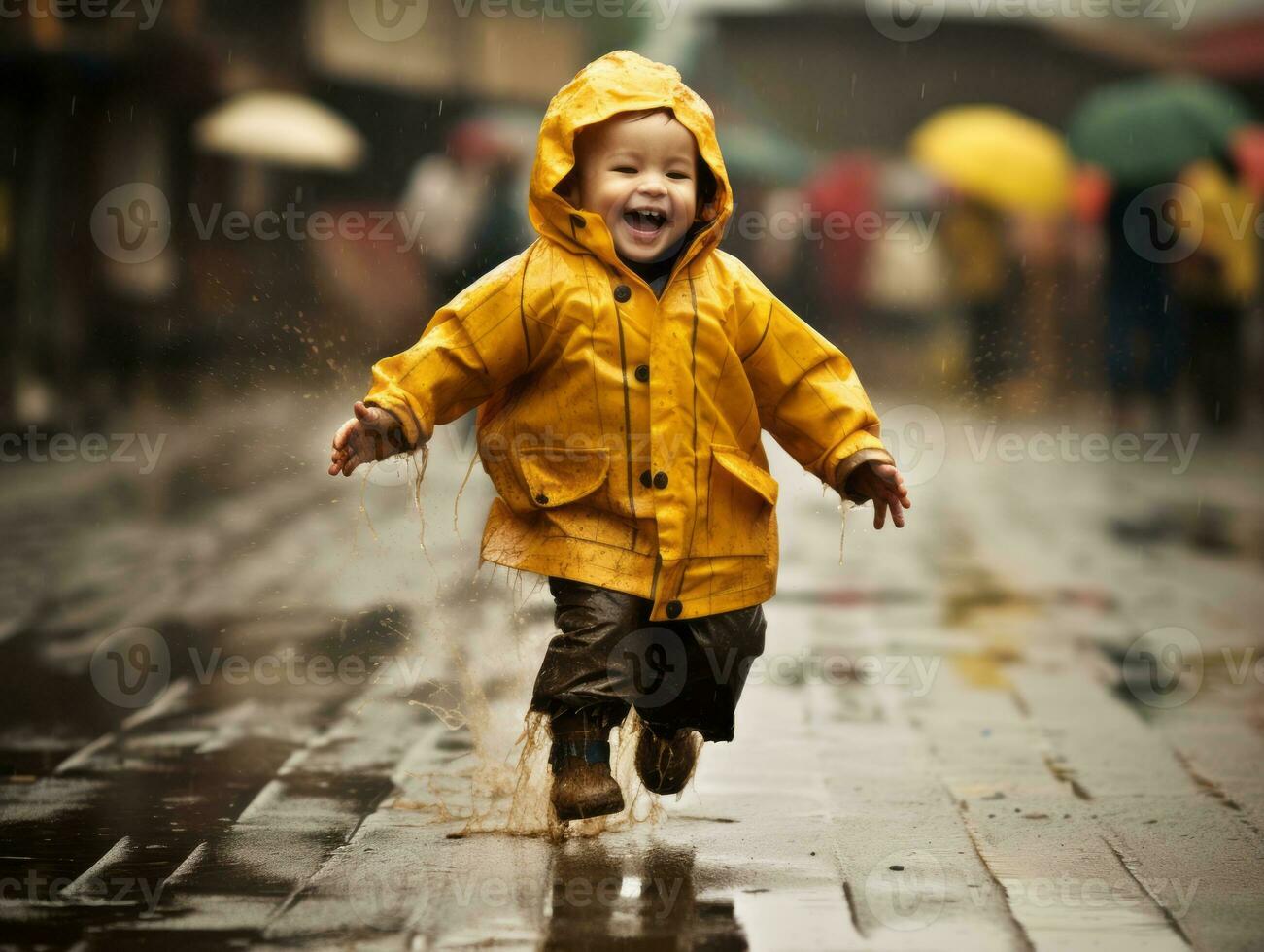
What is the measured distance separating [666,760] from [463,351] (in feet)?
3.52

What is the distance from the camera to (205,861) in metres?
4.15

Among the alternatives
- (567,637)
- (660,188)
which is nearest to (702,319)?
(660,188)

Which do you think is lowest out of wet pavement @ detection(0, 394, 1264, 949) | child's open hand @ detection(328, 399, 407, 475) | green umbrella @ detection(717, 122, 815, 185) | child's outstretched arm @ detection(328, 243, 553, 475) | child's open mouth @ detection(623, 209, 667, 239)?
wet pavement @ detection(0, 394, 1264, 949)

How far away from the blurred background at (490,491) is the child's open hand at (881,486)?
758mm

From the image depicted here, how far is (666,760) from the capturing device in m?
4.51

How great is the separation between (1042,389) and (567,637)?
1649 cm

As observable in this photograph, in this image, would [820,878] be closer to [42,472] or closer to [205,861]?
[205,861]

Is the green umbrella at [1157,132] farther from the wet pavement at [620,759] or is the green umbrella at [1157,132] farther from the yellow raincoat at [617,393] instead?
the yellow raincoat at [617,393]

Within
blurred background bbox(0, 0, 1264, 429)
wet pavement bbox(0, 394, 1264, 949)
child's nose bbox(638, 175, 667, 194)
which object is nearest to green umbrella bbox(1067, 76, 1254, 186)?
blurred background bbox(0, 0, 1264, 429)

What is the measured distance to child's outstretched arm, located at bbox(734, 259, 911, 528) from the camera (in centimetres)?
439

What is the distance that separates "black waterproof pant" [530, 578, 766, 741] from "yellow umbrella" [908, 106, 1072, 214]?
15.8 meters

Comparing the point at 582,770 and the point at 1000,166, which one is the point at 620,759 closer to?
the point at 582,770

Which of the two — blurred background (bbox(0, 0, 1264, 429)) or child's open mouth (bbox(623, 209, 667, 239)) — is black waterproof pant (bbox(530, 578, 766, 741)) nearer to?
child's open mouth (bbox(623, 209, 667, 239))

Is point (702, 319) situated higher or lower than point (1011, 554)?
higher
